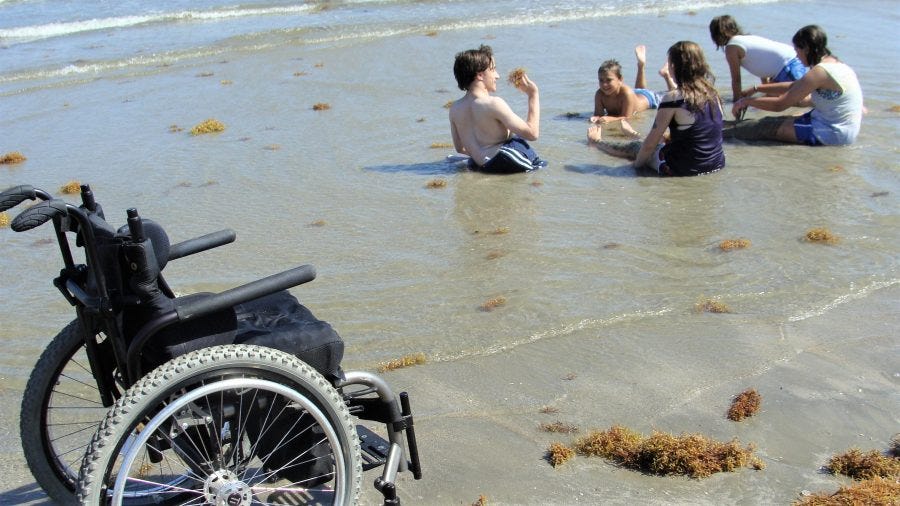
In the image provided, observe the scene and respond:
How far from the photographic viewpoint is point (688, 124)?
851 cm

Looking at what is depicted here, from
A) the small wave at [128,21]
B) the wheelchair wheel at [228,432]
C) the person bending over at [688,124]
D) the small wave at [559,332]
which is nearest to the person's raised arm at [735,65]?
the person bending over at [688,124]

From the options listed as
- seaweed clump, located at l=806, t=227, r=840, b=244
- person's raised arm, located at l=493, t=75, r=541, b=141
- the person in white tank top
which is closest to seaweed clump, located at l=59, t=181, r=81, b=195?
A: person's raised arm, located at l=493, t=75, r=541, b=141

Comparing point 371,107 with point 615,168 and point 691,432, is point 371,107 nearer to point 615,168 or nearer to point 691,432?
point 615,168

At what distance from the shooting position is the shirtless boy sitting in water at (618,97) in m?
10.2

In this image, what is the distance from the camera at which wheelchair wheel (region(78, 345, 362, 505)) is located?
115 inches

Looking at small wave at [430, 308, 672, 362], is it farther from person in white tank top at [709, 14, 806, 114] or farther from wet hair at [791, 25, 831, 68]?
person in white tank top at [709, 14, 806, 114]

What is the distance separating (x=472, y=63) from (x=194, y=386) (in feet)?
20.0

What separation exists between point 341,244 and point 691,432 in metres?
3.46

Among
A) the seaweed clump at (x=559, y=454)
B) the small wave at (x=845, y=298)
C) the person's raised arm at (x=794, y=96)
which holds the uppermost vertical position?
the person's raised arm at (x=794, y=96)

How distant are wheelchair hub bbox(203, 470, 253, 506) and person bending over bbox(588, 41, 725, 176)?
6.11m

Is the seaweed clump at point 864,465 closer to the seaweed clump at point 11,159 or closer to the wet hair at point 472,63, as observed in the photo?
the wet hair at point 472,63

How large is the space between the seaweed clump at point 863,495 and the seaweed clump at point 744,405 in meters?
0.68

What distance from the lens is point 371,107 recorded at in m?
11.2

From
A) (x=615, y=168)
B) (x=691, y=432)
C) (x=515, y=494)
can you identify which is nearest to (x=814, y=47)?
(x=615, y=168)
